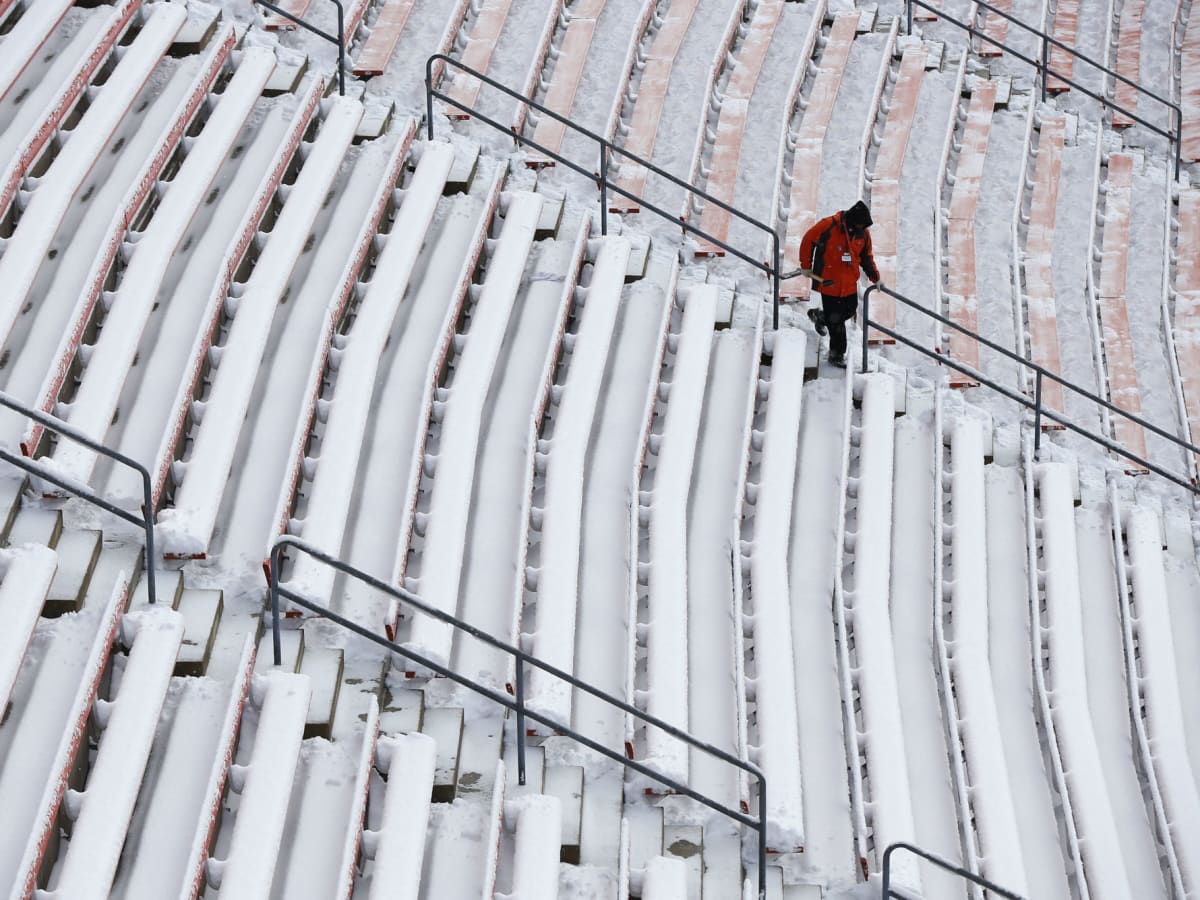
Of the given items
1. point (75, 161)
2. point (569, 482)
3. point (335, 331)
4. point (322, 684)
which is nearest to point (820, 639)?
point (569, 482)

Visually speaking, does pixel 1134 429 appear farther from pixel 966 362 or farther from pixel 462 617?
pixel 462 617

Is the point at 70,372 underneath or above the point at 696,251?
underneath

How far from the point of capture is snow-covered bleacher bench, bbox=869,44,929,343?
962 centimetres

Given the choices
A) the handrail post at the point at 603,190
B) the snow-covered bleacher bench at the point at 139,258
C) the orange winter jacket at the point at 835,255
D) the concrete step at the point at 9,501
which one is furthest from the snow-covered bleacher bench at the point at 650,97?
the concrete step at the point at 9,501

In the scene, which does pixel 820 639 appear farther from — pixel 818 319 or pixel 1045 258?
pixel 1045 258

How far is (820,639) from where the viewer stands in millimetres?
7371

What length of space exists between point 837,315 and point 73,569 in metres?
3.99

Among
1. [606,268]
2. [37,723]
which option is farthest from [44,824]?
[606,268]

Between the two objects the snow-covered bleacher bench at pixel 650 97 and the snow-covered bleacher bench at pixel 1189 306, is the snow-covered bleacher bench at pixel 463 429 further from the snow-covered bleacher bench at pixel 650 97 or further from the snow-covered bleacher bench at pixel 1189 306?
the snow-covered bleacher bench at pixel 1189 306

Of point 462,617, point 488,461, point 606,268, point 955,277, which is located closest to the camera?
point 462,617

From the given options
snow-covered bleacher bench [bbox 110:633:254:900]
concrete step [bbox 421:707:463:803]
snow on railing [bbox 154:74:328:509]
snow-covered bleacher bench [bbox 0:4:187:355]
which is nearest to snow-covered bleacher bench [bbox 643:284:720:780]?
concrete step [bbox 421:707:463:803]

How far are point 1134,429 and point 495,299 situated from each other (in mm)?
3693

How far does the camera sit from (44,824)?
5.01 meters

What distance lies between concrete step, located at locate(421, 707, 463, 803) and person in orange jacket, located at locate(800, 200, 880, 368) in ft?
10.1
